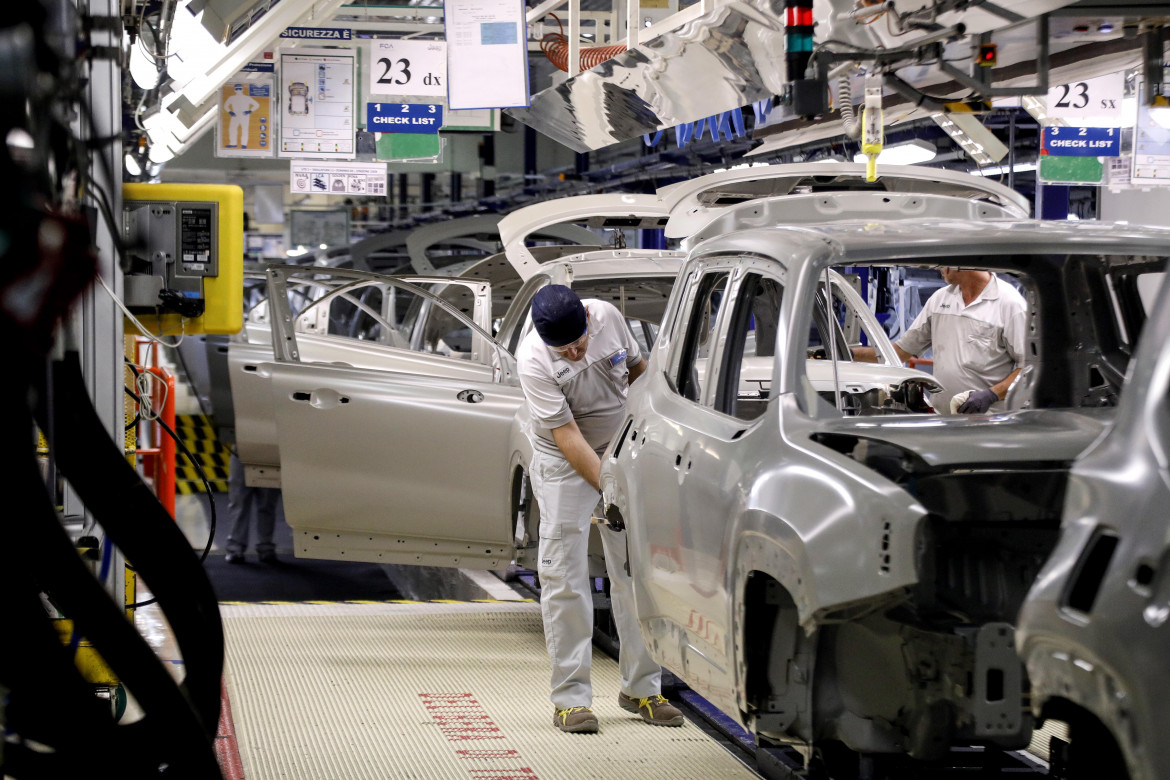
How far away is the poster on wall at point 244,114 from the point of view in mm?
11766

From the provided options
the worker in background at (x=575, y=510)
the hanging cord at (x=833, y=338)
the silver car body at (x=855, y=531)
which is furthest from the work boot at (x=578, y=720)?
the hanging cord at (x=833, y=338)

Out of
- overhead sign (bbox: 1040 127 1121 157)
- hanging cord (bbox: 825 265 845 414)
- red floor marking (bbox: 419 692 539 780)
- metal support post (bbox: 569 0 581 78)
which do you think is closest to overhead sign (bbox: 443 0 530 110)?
metal support post (bbox: 569 0 581 78)

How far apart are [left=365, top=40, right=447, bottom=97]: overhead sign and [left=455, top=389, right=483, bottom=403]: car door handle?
4.89 m

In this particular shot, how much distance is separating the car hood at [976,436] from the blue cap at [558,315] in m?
1.66

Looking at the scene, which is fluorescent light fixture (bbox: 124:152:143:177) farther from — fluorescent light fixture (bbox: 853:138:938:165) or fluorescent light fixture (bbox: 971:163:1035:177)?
fluorescent light fixture (bbox: 971:163:1035:177)

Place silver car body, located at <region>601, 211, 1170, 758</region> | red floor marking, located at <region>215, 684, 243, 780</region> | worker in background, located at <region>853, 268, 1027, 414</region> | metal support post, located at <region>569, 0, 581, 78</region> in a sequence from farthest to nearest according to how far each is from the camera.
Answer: metal support post, located at <region>569, 0, 581, 78</region> < worker in background, located at <region>853, 268, 1027, 414</region> < red floor marking, located at <region>215, 684, 243, 780</region> < silver car body, located at <region>601, 211, 1170, 758</region>

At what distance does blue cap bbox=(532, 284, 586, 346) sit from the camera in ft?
16.3

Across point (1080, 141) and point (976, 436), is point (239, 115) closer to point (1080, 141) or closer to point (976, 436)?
point (1080, 141)

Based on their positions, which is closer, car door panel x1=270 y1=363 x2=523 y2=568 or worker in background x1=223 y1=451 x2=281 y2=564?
car door panel x1=270 y1=363 x2=523 y2=568

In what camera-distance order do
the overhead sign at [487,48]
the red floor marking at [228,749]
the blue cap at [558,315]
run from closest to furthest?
the red floor marking at [228,749]
the blue cap at [558,315]
the overhead sign at [487,48]

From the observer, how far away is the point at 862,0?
219 inches

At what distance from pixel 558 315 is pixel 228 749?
6.37 feet

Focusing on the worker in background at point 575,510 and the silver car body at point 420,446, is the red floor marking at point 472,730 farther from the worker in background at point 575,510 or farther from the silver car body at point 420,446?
the silver car body at point 420,446

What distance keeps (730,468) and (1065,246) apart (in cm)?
117
